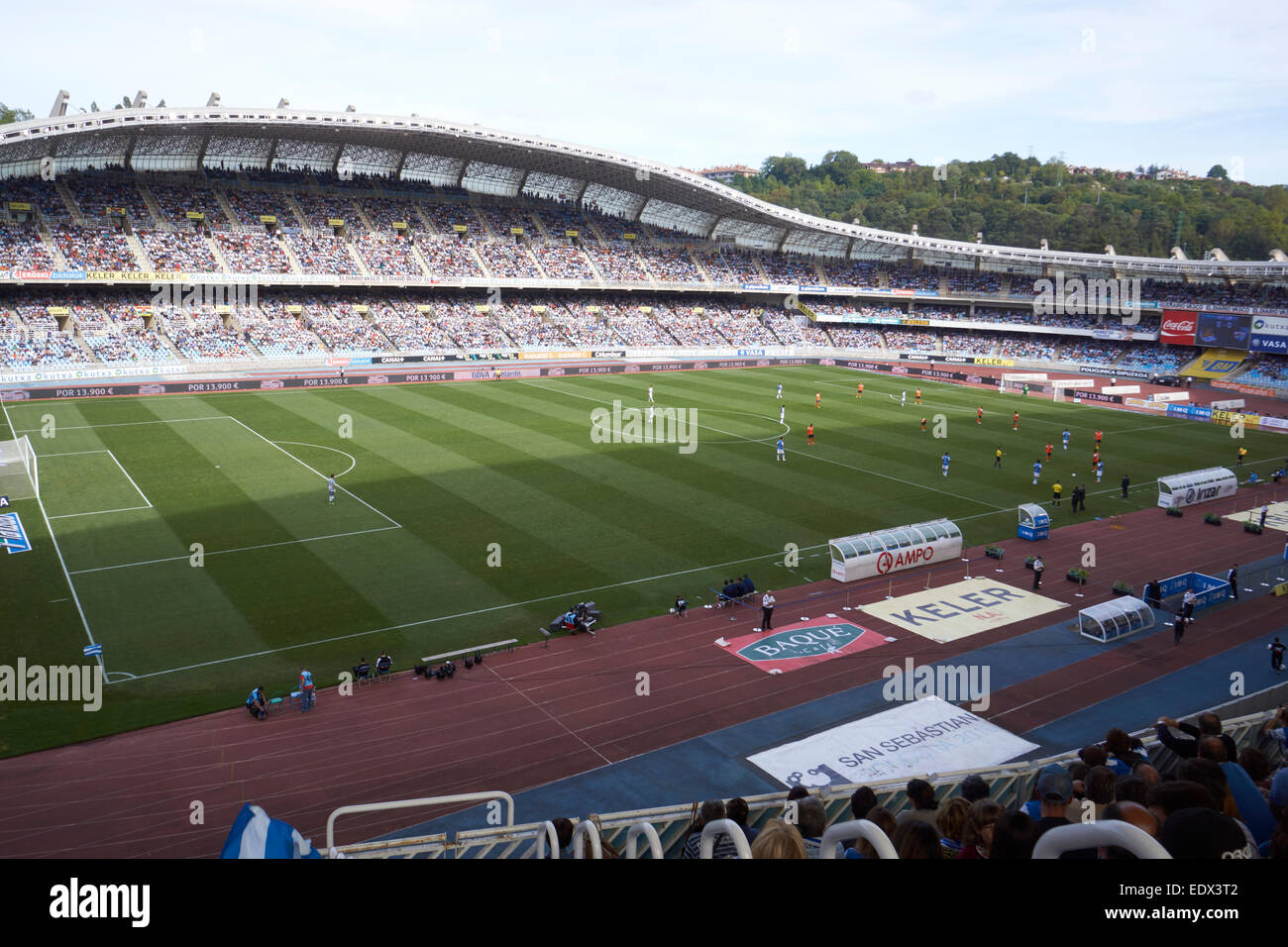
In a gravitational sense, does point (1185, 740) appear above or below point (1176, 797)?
below

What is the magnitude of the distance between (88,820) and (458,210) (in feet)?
256

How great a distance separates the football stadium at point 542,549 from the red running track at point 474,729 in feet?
0.40

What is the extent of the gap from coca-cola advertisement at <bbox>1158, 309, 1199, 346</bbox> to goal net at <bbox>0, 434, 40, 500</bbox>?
83.3 metres

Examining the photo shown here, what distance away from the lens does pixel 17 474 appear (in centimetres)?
3503

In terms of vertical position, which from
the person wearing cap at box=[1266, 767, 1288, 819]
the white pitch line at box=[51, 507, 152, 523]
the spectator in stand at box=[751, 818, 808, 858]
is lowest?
the white pitch line at box=[51, 507, 152, 523]

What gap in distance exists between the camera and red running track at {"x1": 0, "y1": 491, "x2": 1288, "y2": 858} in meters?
15.7

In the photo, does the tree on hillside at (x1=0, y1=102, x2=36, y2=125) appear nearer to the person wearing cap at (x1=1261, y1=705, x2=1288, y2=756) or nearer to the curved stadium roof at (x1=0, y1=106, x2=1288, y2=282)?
the curved stadium roof at (x1=0, y1=106, x2=1288, y2=282)

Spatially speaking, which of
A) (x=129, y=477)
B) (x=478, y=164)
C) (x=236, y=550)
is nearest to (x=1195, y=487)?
(x=236, y=550)

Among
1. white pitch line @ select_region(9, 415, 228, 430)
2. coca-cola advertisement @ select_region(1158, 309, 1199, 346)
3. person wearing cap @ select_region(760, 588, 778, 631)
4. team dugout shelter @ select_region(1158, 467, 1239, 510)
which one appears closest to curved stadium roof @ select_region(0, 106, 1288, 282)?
coca-cola advertisement @ select_region(1158, 309, 1199, 346)

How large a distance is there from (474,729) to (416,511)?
50.9 ft

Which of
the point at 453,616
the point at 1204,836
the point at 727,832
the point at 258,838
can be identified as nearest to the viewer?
the point at 1204,836

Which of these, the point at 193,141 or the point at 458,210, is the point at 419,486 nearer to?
the point at 193,141

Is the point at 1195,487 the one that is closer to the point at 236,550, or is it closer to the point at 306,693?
the point at 306,693

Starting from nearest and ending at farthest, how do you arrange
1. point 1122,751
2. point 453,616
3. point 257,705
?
point 1122,751 → point 257,705 → point 453,616
